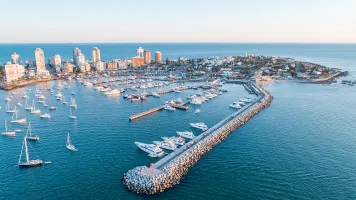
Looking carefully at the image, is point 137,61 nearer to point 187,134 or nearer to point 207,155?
point 187,134

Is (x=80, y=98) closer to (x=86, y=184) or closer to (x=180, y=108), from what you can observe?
(x=180, y=108)

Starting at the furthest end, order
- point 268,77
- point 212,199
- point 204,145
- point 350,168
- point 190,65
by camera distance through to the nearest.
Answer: point 190,65, point 268,77, point 204,145, point 350,168, point 212,199

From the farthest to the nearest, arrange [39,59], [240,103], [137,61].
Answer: [137,61]
[39,59]
[240,103]

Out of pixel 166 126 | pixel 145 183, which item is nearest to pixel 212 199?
pixel 145 183

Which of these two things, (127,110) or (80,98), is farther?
(80,98)

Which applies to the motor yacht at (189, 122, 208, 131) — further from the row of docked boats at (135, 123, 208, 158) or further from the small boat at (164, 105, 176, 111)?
the small boat at (164, 105, 176, 111)

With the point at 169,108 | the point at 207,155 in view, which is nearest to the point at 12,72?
the point at 169,108

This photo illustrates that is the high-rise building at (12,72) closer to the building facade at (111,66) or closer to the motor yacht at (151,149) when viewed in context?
the building facade at (111,66)

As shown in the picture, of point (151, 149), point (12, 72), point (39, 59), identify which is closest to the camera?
point (151, 149)
